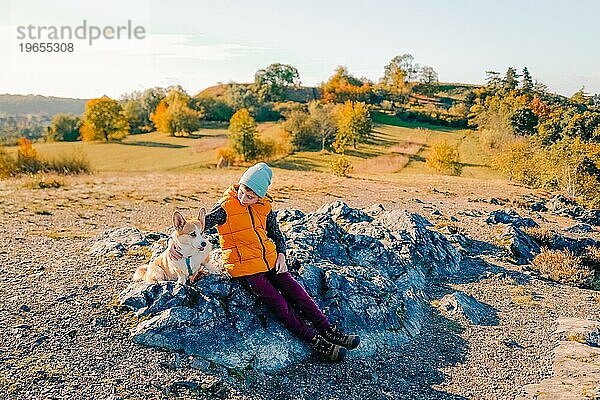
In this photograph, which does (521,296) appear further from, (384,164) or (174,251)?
(384,164)

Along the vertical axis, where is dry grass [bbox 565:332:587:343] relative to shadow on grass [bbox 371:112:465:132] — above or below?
below

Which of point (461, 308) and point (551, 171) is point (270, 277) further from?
point (551, 171)

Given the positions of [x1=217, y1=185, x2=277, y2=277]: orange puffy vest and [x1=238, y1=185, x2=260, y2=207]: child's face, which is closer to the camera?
[x1=238, y1=185, x2=260, y2=207]: child's face

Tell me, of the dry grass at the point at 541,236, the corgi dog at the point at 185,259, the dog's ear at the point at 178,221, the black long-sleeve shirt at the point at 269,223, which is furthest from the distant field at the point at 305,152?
the dog's ear at the point at 178,221

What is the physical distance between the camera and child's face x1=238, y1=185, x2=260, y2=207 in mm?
6516

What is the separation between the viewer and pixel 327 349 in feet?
22.1

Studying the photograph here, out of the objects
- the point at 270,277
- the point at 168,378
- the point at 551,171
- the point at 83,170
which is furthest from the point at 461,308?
the point at 83,170

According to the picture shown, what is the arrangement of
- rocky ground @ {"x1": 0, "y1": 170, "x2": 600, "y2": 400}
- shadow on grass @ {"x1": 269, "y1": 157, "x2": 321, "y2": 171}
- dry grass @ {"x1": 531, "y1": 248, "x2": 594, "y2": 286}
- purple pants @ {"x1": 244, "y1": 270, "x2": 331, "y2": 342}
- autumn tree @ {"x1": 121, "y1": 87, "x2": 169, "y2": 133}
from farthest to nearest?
autumn tree @ {"x1": 121, "y1": 87, "x2": 169, "y2": 133}
shadow on grass @ {"x1": 269, "y1": 157, "x2": 321, "y2": 171}
dry grass @ {"x1": 531, "y1": 248, "x2": 594, "y2": 286}
purple pants @ {"x1": 244, "y1": 270, "x2": 331, "y2": 342}
rocky ground @ {"x1": 0, "y1": 170, "x2": 600, "y2": 400}

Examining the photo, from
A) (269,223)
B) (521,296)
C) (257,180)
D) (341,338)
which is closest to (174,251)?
(269,223)

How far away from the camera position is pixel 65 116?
70562 mm

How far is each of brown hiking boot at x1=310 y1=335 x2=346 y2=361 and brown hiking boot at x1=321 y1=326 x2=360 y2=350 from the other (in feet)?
0.30

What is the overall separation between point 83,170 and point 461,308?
31.2m

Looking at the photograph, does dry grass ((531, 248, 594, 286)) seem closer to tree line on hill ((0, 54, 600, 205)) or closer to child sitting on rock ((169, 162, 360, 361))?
child sitting on rock ((169, 162, 360, 361))

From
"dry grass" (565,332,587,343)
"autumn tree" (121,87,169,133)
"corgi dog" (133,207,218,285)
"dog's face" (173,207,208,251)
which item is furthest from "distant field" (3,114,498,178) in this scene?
"dog's face" (173,207,208,251)
